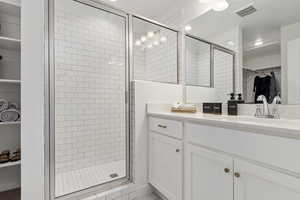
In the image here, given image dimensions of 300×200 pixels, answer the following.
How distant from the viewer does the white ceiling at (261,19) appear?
120cm

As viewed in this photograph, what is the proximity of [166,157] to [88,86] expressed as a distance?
132cm

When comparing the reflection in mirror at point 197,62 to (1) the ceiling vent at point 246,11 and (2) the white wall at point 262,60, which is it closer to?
(1) the ceiling vent at point 246,11

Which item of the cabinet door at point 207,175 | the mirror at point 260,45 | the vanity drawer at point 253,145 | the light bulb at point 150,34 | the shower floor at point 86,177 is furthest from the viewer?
the light bulb at point 150,34

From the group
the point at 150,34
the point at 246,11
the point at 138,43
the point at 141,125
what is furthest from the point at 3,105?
the point at 246,11

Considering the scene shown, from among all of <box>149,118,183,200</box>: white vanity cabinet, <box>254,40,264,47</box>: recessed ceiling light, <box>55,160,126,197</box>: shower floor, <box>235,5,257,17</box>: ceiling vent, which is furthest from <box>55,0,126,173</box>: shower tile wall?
<box>254,40,264,47</box>: recessed ceiling light

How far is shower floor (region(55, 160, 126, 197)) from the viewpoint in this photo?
1535mm

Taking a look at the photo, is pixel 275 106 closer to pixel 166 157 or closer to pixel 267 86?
pixel 267 86

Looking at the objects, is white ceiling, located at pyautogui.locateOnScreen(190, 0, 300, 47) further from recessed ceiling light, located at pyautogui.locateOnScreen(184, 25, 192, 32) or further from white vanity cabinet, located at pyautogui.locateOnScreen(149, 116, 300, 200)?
white vanity cabinet, located at pyautogui.locateOnScreen(149, 116, 300, 200)

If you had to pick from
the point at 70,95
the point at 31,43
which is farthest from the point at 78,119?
the point at 31,43

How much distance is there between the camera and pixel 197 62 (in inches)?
83.0

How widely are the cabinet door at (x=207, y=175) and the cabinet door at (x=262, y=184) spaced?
5cm

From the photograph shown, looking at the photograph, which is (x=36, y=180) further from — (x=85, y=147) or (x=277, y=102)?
(x=277, y=102)

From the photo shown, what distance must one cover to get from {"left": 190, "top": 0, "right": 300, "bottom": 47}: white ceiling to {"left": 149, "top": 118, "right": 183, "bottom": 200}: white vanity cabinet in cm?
101

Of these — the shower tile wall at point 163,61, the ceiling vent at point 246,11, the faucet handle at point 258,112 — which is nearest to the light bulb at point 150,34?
the shower tile wall at point 163,61
